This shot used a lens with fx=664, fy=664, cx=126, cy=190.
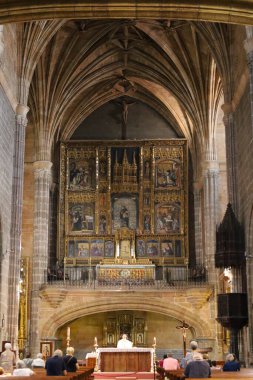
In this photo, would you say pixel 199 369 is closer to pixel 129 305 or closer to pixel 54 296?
pixel 54 296

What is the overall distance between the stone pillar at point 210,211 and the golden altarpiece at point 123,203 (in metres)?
2.84

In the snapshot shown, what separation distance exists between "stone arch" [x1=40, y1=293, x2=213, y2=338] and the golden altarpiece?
2.68m

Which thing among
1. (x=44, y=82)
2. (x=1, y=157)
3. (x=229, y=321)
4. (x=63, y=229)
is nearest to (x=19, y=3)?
(x=1, y=157)

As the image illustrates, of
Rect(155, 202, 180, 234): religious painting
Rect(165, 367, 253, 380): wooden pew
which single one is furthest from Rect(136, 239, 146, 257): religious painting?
Rect(165, 367, 253, 380): wooden pew

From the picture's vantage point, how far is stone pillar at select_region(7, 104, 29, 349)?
22797 millimetres

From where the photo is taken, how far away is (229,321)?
20.7m

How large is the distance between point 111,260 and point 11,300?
366 inches

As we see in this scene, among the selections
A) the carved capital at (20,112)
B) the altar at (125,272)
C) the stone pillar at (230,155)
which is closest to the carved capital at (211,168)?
the altar at (125,272)

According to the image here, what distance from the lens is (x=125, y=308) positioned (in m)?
29.7

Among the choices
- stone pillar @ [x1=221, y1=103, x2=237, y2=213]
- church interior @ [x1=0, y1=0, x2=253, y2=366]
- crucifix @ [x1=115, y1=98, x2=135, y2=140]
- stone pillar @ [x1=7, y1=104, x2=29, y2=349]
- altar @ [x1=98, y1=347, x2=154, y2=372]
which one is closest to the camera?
altar @ [x1=98, y1=347, x2=154, y2=372]

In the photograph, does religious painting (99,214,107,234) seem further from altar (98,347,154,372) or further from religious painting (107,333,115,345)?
altar (98,347,154,372)

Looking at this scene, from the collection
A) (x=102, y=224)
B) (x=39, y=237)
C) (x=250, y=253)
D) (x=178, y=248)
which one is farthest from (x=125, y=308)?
(x=250, y=253)

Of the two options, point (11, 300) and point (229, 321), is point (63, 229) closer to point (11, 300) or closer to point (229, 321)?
point (11, 300)

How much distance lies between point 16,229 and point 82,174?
11.0 metres
